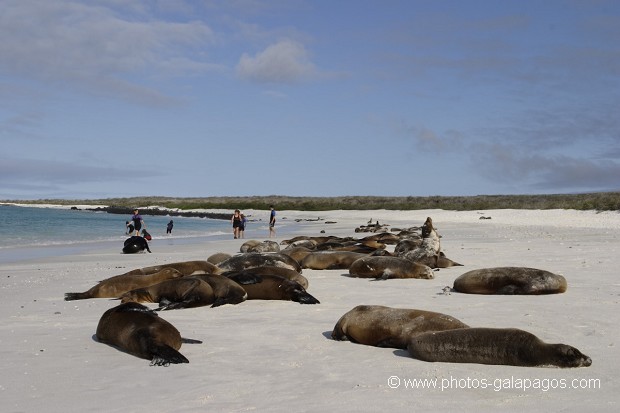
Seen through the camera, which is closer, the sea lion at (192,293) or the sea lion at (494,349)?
the sea lion at (494,349)

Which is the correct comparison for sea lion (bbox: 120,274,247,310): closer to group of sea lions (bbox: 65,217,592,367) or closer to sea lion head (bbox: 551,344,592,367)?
group of sea lions (bbox: 65,217,592,367)

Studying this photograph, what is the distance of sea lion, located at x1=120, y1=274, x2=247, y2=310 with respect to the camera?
8.59 metres

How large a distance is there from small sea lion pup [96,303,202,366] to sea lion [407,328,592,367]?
2013 mm

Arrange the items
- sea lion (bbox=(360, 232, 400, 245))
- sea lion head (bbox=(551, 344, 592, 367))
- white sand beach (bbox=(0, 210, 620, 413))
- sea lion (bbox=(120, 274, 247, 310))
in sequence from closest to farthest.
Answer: white sand beach (bbox=(0, 210, 620, 413))
sea lion head (bbox=(551, 344, 592, 367))
sea lion (bbox=(120, 274, 247, 310))
sea lion (bbox=(360, 232, 400, 245))

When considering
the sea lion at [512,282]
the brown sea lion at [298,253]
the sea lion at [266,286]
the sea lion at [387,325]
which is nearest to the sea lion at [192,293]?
the sea lion at [266,286]

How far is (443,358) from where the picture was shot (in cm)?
527

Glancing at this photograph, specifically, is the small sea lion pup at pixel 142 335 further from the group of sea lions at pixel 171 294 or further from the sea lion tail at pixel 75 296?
the sea lion tail at pixel 75 296

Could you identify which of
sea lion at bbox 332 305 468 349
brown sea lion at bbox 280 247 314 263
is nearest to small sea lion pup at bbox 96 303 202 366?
sea lion at bbox 332 305 468 349

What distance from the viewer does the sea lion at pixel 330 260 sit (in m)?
13.3

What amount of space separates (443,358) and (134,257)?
1376cm

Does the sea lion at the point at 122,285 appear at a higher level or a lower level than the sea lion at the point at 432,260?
lower

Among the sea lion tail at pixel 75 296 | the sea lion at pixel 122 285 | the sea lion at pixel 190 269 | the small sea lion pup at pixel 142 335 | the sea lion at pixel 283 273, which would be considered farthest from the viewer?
the sea lion at pixel 190 269

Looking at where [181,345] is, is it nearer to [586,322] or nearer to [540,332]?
[540,332]

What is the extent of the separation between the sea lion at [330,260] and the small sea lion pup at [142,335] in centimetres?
713
